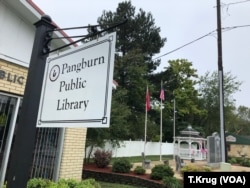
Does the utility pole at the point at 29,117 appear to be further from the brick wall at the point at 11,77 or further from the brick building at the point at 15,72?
the brick wall at the point at 11,77

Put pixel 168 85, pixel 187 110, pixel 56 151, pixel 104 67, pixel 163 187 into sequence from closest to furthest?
pixel 104 67
pixel 56 151
pixel 163 187
pixel 168 85
pixel 187 110

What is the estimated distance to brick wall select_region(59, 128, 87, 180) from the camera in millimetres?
6613

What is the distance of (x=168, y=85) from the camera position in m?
37.4

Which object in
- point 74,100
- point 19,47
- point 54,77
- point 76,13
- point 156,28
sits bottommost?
point 74,100

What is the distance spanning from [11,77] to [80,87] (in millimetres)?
3904

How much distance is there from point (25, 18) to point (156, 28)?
97.9ft

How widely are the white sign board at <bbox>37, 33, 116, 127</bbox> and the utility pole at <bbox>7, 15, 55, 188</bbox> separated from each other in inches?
2.9

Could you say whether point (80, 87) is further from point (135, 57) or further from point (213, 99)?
point (213, 99)

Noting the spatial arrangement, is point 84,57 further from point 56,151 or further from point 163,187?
point 163,187

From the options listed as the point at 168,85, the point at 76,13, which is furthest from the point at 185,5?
the point at 168,85

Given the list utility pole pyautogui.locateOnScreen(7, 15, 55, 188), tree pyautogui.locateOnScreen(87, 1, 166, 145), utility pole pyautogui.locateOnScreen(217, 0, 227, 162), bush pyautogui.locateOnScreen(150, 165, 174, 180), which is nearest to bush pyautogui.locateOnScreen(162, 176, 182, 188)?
bush pyautogui.locateOnScreen(150, 165, 174, 180)

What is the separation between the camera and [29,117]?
2.22 metres

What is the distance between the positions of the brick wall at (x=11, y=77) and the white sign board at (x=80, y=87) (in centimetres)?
334

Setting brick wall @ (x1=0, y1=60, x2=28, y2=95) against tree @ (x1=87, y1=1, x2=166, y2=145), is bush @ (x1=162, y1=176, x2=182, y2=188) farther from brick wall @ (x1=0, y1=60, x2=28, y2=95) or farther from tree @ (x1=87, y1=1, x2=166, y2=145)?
tree @ (x1=87, y1=1, x2=166, y2=145)
